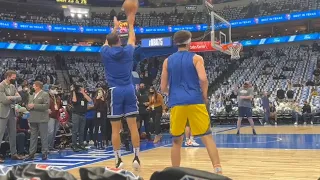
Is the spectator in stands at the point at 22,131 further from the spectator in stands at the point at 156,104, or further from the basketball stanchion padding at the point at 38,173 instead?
the basketball stanchion padding at the point at 38,173

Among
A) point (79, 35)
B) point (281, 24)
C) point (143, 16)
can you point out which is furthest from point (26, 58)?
point (281, 24)

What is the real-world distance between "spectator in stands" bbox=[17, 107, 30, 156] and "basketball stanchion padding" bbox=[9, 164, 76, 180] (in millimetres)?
6795

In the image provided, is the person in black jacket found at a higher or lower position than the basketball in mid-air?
lower

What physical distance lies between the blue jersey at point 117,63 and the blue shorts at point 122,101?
83 mm

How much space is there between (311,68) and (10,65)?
21663mm

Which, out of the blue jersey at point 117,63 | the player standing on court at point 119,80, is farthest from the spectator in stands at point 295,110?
the blue jersey at point 117,63

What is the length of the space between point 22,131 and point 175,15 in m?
28.5

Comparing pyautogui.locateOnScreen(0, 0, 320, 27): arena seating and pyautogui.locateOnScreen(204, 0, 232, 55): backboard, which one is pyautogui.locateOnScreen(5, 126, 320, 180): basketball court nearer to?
pyautogui.locateOnScreen(204, 0, 232, 55): backboard

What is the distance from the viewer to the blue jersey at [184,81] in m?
4.00

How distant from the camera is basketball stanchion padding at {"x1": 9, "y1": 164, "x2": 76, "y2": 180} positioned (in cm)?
134

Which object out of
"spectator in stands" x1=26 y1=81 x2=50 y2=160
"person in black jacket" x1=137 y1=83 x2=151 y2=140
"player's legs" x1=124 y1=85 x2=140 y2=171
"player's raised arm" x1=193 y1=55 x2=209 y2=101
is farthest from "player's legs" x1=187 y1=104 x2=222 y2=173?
"person in black jacket" x1=137 y1=83 x2=151 y2=140

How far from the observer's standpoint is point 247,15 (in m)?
31.4

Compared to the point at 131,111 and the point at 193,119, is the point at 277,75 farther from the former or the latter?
the point at 193,119

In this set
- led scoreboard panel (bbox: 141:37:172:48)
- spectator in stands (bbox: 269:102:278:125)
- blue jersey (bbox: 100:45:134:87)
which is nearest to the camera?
blue jersey (bbox: 100:45:134:87)
